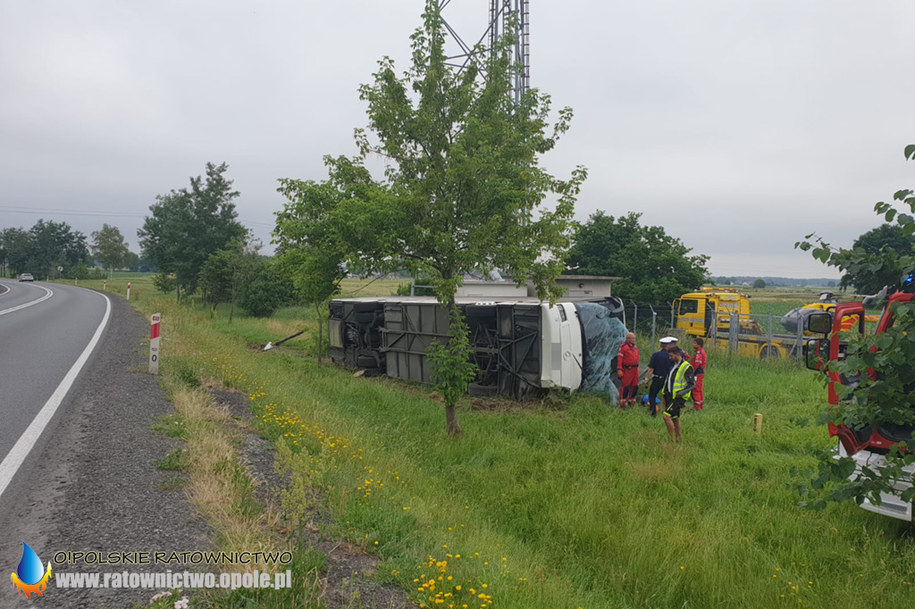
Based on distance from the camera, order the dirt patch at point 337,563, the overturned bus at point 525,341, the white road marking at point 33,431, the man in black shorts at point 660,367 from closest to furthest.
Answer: the dirt patch at point 337,563 < the white road marking at point 33,431 < the man in black shorts at point 660,367 < the overturned bus at point 525,341

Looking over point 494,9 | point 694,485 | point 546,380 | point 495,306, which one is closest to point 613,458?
point 694,485

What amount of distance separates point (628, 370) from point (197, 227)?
1195 inches

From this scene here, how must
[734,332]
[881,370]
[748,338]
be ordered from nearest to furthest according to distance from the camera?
[881,370] < [734,332] < [748,338]

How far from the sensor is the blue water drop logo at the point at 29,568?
114 inches

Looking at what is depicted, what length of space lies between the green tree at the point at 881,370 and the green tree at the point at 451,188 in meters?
5.65

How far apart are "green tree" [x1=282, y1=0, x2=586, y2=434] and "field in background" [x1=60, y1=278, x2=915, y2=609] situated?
186 cm

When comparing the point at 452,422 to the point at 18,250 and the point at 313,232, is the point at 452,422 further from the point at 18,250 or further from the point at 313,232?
the point at 18,250

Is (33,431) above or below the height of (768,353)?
Answer: above

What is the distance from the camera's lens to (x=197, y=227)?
33.6 meters

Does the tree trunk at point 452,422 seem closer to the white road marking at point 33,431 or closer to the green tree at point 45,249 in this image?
the white road marking at point 33,431

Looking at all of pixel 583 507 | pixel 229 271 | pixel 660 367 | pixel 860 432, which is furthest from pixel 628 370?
pixel 229 271

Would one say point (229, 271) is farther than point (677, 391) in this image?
Yes

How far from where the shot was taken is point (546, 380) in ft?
35.7

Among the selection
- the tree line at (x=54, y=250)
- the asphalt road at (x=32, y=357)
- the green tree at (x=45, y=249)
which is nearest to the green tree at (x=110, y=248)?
the tree line at (x=54, y=250)
